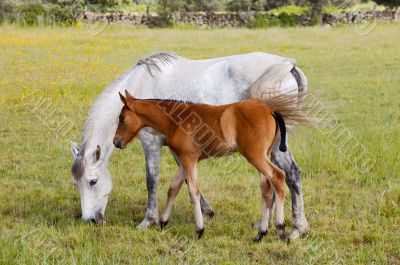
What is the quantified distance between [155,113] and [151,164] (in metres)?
0.81

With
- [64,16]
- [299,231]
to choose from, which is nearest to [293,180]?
[299,231]

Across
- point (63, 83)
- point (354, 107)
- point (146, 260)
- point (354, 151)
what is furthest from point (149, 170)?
point (63, 83)

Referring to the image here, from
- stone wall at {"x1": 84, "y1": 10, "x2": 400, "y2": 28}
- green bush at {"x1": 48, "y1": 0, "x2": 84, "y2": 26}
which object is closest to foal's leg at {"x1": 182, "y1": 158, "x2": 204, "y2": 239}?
green bush at {"x1": 48, "y1": 0, "x2": 84, "y2": 26}

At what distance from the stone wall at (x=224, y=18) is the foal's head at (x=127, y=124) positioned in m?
30.6

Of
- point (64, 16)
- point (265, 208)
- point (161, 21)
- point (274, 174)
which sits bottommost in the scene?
point (161, 21)

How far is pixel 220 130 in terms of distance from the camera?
16.7 feet

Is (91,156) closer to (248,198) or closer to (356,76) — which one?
(248,198)

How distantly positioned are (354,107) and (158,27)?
23.1 metres

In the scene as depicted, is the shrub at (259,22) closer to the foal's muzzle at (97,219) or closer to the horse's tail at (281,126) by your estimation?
the foal's muzzle at (97,219)

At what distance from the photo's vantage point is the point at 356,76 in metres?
16.3

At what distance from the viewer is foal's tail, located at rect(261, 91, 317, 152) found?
5.01m

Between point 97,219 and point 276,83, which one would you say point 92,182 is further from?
point 276,83

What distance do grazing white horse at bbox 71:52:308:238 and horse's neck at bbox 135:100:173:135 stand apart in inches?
15.5

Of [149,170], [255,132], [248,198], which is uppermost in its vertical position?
[255,132]
